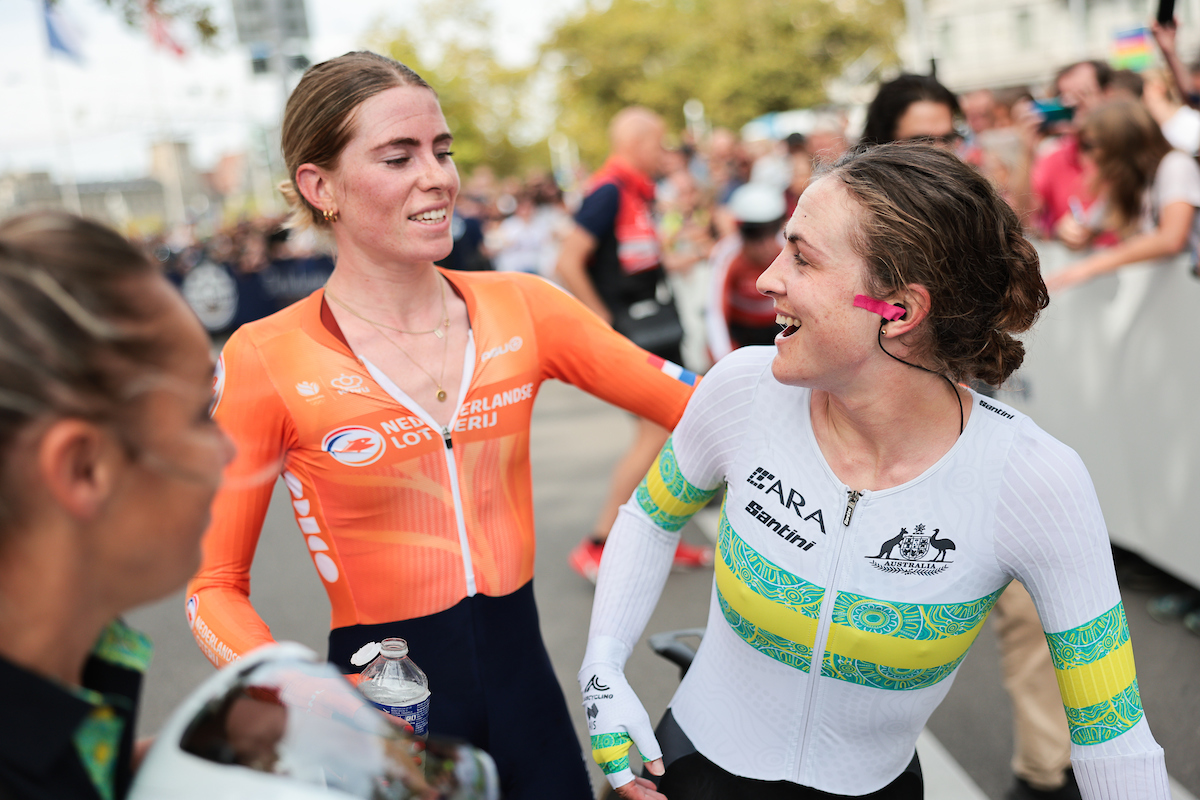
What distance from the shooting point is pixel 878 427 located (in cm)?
184

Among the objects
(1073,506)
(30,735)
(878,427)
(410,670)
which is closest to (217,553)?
(410,670)

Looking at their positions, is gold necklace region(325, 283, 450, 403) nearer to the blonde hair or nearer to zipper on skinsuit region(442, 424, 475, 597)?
zipper on skinsuit region(442, 424, 475, 597)

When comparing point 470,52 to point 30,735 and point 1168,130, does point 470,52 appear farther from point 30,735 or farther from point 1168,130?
point 30,735

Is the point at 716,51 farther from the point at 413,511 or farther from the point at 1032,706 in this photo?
the point at 413,511

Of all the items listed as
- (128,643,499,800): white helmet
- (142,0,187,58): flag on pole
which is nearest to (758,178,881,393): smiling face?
(128,643,499,800): white helmet

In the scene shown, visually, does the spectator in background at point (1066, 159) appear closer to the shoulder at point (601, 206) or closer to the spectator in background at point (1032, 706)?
the shoulder at point (601, 206)

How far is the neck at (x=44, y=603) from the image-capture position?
892mm

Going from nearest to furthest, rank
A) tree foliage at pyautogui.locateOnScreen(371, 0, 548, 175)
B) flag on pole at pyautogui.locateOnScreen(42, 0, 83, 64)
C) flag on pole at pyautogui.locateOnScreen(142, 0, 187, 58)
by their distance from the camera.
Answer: flag on pole at pyautogui.locateOnScreen(142, 0, 187, 58)
flag on pole at pyautogui.locateOnScreen(42, 0, 83, 64)
tree foliage at pyautogui.locateOnScreen(371, 0, 548, 175)

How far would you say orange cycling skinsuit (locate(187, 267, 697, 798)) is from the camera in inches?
79.6

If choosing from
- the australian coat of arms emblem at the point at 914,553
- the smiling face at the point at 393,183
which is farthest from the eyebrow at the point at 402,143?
the australian coat of arms emblem at the point at 914,553

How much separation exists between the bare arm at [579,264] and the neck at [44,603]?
14.7 feet

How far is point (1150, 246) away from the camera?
4.39m

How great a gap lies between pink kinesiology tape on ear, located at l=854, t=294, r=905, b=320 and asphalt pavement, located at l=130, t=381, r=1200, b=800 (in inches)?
45.8

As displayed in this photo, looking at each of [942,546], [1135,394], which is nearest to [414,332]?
[942,546]
